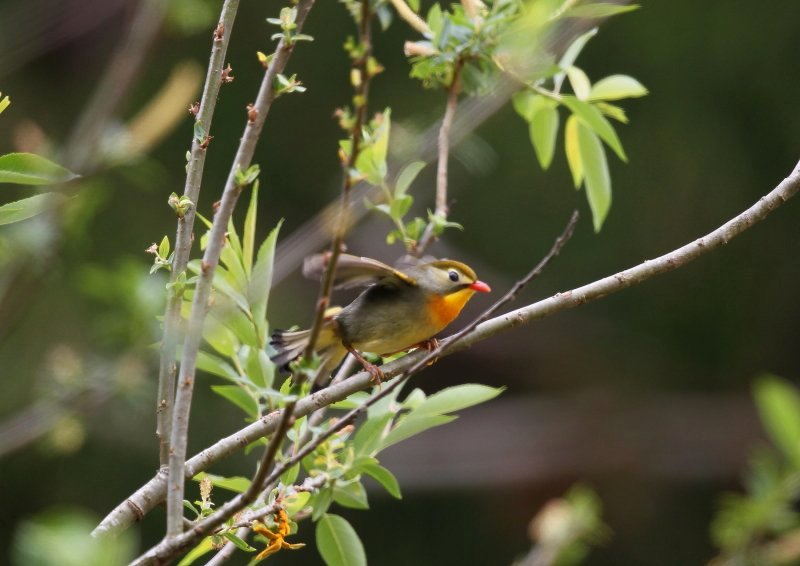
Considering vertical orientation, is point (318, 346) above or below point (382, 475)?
above

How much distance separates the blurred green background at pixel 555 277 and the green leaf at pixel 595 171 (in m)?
2.41

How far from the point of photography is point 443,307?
1743 millimetres

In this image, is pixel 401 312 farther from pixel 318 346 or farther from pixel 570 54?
pixel 570 54

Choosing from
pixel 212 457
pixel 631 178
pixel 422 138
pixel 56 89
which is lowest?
pixel 631 178

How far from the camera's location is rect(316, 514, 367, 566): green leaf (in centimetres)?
133

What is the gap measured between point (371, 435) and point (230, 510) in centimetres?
46

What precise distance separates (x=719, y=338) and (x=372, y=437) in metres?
4.41

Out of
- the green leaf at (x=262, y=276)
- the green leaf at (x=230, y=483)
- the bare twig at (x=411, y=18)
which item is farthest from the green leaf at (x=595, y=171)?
the green leaf at (x=230, y=483)

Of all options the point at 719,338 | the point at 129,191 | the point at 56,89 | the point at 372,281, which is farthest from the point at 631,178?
the point at 372,281

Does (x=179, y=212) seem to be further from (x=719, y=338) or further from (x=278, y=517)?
(x=719, y=338)

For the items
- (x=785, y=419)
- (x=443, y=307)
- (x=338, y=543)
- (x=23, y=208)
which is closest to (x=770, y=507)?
(x=785, y=419)

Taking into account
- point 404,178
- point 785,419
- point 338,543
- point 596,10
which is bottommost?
point 785,419

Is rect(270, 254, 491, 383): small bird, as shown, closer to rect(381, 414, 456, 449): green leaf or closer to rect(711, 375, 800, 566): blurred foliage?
rect(381, 414, 456, 449): green leaf

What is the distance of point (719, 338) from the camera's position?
5.46m
